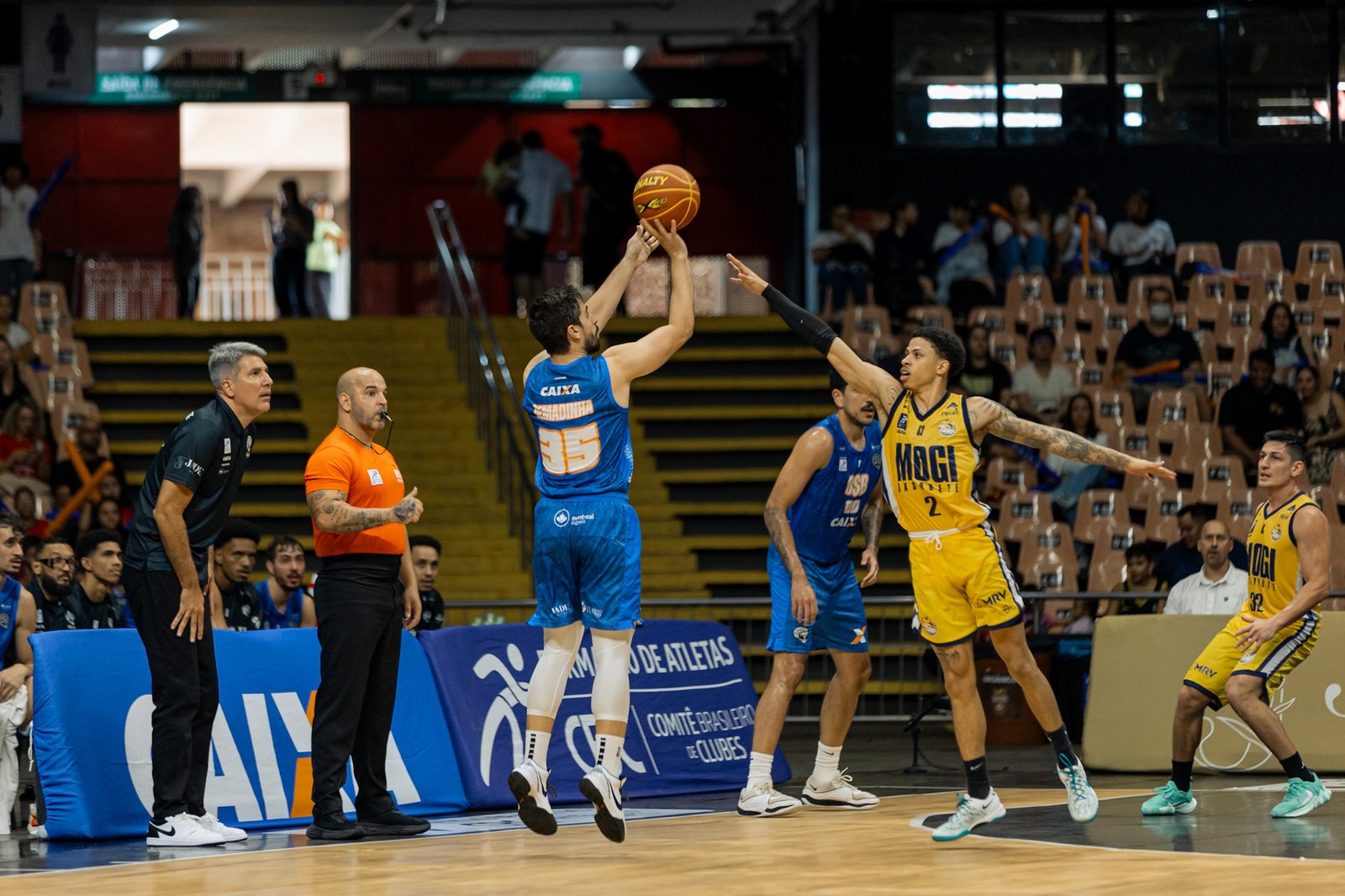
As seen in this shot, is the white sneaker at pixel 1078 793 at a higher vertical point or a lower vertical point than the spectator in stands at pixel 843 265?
lower

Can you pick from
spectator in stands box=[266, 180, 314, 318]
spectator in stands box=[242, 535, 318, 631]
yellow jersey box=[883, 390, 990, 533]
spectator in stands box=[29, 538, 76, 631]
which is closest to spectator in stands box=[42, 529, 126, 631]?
spectator in stands box=[29, 538, 76, 631]

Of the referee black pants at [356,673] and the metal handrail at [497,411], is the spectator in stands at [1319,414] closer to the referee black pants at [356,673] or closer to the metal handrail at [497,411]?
the metal handrail at [497,411]

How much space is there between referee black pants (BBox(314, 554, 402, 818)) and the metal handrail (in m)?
7.14

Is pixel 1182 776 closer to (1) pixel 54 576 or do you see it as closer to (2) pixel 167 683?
(2) pixel 167 683

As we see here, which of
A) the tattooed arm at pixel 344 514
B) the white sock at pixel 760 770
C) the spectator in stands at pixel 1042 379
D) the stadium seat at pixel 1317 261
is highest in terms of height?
the stadium seat at pixel 1317 261

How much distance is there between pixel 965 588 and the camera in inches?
336

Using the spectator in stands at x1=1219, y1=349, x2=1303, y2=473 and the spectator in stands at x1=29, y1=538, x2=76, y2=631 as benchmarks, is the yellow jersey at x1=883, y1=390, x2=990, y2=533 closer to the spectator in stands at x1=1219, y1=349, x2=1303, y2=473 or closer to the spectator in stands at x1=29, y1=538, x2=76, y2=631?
the spectator in stands at x1=29, y1=538, x2=76, y2=631

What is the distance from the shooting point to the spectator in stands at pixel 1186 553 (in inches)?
560

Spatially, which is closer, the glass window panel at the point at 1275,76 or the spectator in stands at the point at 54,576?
the spectator in stands at the point at 54,576

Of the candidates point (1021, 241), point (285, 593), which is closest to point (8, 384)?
point (285, 593)

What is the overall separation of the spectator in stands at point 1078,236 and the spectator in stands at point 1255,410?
356 cm

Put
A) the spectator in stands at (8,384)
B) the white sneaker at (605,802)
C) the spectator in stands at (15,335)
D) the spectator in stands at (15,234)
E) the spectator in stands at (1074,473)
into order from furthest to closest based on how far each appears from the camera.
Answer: the spectator in stands at (15,234), the spectator in stands at (15,335), the spectator in stands at (1074,473), the spectator in stands at (8,384), the white sneaker at (605,802)

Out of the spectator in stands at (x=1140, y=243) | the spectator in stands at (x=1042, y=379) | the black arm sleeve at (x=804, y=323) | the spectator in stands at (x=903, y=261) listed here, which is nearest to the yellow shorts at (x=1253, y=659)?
the black arm sleeve at (x=804, y=323)

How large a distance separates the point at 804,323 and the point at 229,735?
3.56 m
